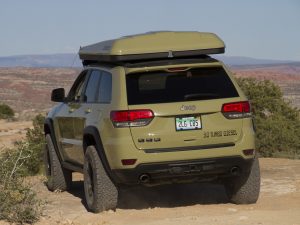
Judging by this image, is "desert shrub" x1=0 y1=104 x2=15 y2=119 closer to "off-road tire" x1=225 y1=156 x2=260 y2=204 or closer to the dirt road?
the dirt road

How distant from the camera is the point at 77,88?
955 cm

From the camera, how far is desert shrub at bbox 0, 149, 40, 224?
7.42 meters

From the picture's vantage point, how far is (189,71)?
7738mm

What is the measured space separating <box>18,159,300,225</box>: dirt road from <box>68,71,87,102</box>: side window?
1.35 meters

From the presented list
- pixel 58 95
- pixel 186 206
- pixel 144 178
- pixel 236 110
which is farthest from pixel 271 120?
pixel 144 178

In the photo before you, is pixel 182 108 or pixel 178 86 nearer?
pixel 182 108

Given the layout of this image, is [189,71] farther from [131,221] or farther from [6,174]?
[6,174]

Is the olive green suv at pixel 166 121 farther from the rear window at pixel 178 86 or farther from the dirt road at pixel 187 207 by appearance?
the dirt road at pixel 187 207

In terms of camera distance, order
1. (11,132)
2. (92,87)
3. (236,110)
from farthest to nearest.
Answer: (11,132), (92,87), (236,110)

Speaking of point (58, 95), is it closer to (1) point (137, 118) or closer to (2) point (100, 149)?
(2) point (100, 149)

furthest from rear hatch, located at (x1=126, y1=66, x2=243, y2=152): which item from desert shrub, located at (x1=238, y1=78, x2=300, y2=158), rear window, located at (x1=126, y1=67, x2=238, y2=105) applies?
desert shrub, located at (x1=238, y1=78, x2=300, y2=158)

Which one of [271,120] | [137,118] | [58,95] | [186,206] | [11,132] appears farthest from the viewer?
[11,132]

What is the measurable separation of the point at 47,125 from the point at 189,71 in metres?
3.33

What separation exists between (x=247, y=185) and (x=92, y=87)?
219cm
